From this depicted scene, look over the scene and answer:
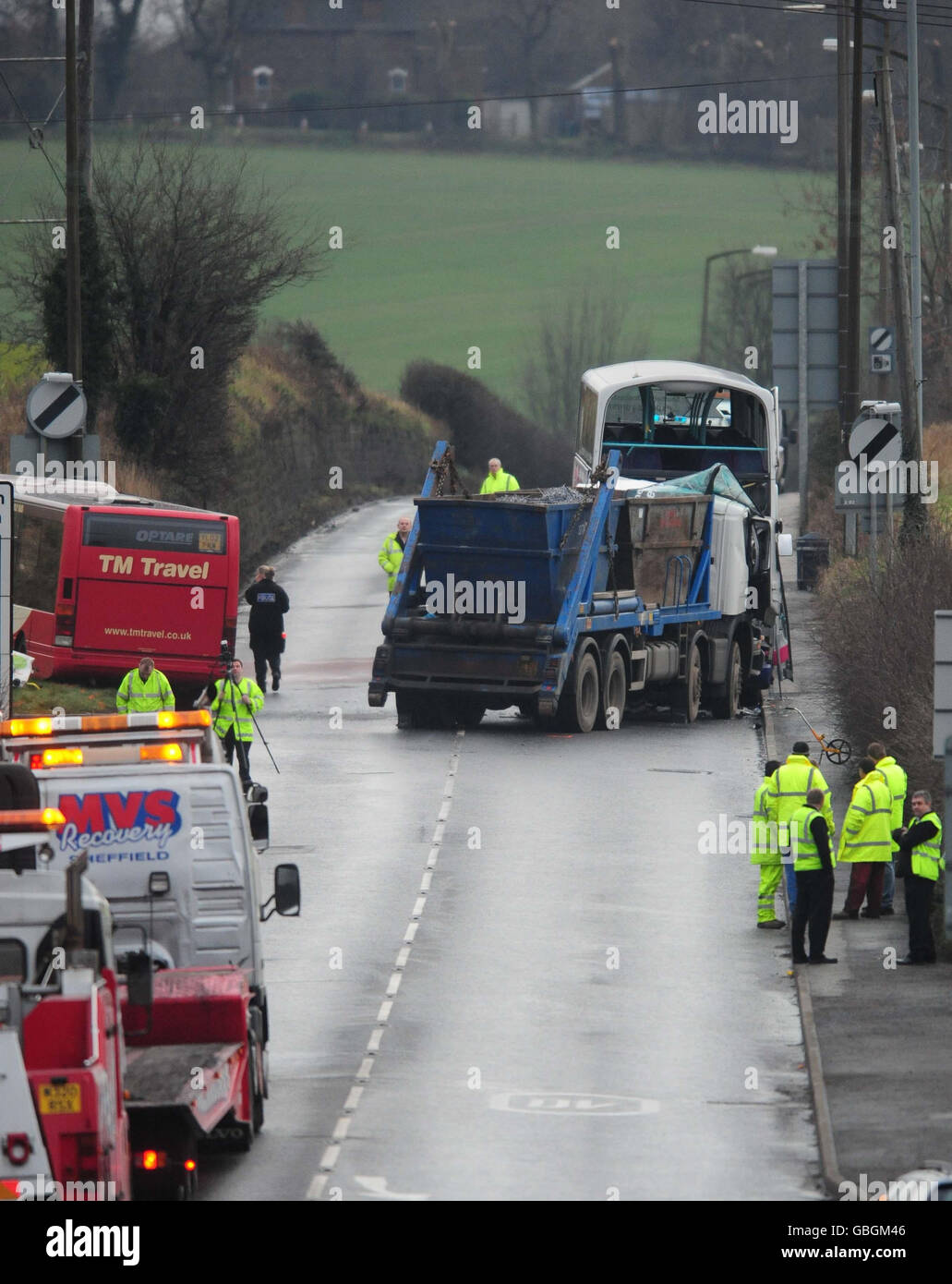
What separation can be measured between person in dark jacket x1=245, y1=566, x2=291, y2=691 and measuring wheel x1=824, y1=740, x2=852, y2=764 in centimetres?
794

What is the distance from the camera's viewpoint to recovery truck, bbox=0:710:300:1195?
39.7 ft

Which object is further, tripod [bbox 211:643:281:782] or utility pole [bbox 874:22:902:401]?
utility pole [bbox 874:22:902:401]

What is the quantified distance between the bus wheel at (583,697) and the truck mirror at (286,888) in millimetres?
14496

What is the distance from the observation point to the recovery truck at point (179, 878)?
12102mm

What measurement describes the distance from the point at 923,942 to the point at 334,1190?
7533mm

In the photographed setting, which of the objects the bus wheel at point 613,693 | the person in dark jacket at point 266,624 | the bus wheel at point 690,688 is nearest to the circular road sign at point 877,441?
the bus wheel at point 690,688

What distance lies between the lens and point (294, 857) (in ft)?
70.5

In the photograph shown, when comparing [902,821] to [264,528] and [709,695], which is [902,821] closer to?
[709,695]

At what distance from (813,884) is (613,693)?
10.6 m

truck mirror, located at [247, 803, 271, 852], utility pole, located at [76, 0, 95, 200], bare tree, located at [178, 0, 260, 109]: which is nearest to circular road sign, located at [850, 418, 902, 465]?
utility pole, located at [76, 0, 95, 200]

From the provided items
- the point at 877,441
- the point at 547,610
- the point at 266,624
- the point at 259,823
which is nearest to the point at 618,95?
the point at 266,624

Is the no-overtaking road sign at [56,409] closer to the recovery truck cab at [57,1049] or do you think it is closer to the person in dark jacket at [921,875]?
the person in dark jacket at [921,875]

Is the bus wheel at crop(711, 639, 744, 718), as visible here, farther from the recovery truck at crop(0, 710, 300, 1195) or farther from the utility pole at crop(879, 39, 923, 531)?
the recovery truck at crop(0, 710, 300, 1195)

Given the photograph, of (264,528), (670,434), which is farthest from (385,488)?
(670,434)
